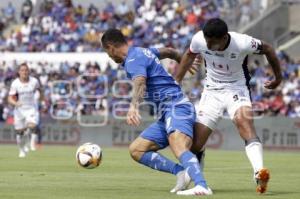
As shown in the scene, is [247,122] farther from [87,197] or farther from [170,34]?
[170,34]

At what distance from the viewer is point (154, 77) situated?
12.5m

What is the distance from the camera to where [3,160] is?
2131cm

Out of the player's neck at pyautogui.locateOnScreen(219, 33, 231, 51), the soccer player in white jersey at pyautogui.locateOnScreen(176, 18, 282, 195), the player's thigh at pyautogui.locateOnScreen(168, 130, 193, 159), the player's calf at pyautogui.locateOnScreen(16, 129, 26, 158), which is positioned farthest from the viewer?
the player's calf at pyautogui.locateOnScreen(16, 129, 26, 158)

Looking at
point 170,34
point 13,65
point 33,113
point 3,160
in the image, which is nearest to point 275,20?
point 170,34

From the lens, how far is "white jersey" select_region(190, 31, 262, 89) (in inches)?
492

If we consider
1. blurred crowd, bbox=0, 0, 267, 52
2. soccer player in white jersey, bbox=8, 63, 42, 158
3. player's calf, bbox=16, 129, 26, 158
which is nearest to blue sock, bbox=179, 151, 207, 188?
player's calf, bbox=16, 129, 26, 158

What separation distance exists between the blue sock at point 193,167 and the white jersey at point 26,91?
568 inches

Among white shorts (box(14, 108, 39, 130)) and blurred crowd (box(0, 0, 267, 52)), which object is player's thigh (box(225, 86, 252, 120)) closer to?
white shorts (box(14, 108, 39, 130))

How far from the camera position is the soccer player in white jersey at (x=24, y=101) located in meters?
25.7

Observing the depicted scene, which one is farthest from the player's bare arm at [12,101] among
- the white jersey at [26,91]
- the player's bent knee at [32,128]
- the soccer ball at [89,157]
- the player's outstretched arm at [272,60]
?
the player's outstretched arm at [272,60]

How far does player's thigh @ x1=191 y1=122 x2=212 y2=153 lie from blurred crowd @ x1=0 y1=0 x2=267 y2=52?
2522cm

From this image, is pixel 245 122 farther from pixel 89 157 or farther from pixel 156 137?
pixel 89 157

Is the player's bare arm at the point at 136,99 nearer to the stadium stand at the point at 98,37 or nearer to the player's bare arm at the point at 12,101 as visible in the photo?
the player's bare arm at the point at 12,101

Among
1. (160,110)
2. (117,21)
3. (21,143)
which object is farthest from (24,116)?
(117,21)
